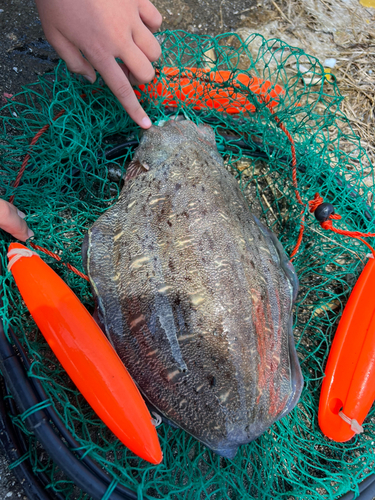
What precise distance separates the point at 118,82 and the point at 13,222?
1.04m

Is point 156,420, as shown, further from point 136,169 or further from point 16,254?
point 136,169

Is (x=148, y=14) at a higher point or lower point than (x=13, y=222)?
higher

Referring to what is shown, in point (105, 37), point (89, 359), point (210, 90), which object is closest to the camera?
point (89, 359)

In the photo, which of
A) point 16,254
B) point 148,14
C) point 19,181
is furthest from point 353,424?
point 148,14

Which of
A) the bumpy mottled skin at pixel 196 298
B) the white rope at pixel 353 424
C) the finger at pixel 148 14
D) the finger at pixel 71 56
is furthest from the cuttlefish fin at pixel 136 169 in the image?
the white rope at pixel 353 424

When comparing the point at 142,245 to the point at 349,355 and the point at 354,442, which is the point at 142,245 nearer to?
the point at 349,355


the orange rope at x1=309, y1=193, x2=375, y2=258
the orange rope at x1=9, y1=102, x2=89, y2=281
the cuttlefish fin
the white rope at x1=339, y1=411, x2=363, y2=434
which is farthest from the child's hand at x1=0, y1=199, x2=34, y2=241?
the white rope at x1=339, y1=411, x2=363, y2=434

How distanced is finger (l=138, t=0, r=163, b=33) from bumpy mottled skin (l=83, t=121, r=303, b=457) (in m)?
0.79

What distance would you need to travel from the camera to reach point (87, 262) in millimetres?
1957

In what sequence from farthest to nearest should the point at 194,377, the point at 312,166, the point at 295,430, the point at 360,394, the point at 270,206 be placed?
the point at 270,206
the point at 312,166
the point at 295,430
the point at 360,394
the point at 194,377

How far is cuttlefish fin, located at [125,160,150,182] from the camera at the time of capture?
2.10 metres

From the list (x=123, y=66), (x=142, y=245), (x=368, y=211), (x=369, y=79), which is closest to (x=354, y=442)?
(x=368, y=211)

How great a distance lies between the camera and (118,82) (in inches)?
78.7

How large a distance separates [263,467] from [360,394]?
2.55ft
